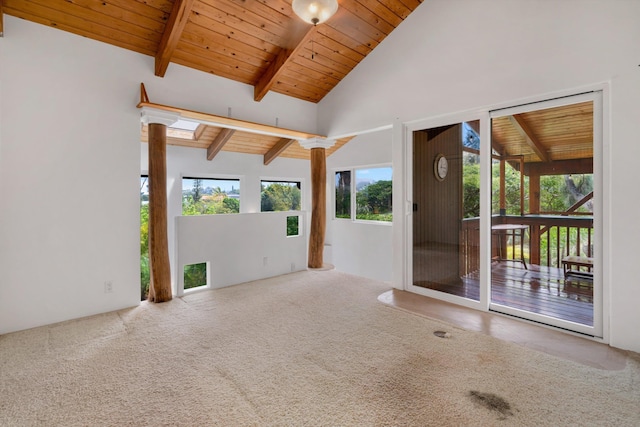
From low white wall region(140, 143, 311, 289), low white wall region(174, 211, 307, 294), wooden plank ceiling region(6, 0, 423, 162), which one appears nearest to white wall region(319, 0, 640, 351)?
wooden plank ceiling region(6, 0, 423, 162)

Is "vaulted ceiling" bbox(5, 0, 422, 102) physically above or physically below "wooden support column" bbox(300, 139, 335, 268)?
above

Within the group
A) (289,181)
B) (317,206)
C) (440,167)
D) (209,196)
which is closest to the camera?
(440,167)

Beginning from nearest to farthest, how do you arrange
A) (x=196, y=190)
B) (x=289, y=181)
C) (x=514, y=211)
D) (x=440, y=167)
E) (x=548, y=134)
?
(x=548, y=134) < (x=514, y=211) < (x=440, y=167) < (x=196, y=190) < (x=289, y=181)

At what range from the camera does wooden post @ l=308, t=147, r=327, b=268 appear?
4.92 meters

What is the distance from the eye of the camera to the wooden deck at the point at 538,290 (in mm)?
2678

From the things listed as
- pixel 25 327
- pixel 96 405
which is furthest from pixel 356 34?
pixel 25 327

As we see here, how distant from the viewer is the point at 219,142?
5.12 meters

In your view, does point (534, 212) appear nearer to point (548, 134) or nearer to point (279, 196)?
point (548, 134)

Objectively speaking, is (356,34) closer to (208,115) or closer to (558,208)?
(208,115)

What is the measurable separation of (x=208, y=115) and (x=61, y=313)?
2.44m

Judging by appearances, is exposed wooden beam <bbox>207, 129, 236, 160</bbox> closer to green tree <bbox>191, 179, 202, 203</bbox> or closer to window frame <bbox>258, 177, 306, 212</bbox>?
green tree <bbox>191, 179, 202, 203</bbox>

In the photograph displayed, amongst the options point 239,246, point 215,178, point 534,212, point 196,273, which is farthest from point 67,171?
point 534,212

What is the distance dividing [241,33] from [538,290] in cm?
398

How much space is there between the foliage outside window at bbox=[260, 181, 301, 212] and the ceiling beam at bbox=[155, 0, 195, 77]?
3.33 meters
